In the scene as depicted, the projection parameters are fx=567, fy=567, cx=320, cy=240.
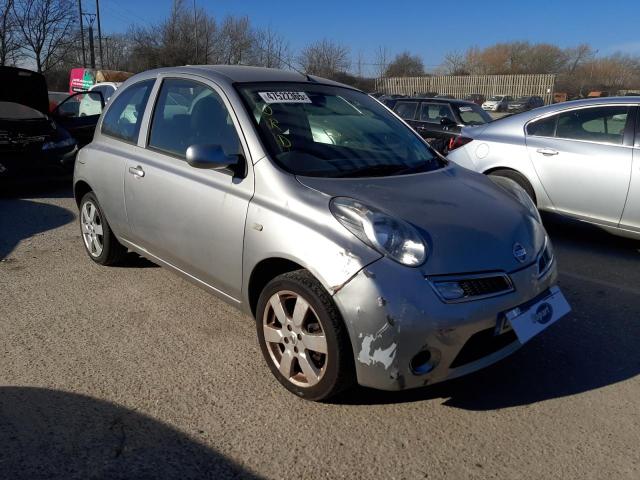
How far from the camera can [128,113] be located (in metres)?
4.34

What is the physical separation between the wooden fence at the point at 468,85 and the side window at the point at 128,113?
41.1 m

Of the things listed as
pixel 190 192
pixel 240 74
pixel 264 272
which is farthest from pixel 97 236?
pixel 264 272

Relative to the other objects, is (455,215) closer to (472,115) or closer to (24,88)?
(24,88)

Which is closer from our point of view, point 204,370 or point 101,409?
point 101,409

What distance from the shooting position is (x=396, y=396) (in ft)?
9.67

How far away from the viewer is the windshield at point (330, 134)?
128 inches

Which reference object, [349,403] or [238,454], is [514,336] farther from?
[238,454]

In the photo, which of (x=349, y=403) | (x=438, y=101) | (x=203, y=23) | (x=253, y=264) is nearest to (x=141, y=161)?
(x=253, y=264)

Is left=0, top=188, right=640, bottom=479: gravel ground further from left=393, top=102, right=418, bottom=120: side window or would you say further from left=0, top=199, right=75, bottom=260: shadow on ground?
left=393, top=102, right=418, bottom=120: side window

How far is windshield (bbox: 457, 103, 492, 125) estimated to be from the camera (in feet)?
35.9

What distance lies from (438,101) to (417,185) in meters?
8.49

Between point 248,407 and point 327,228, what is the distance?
98 centimetres

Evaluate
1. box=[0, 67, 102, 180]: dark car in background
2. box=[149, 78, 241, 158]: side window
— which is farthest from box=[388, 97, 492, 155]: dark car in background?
box=[149, 78, 241, 158]: side window

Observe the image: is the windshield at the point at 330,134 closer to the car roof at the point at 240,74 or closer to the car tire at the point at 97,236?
the car roof at the point at 240,74
